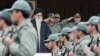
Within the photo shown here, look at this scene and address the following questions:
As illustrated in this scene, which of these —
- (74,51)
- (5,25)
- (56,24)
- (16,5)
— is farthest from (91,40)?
(56,24)

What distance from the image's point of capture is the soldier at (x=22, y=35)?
348 inches

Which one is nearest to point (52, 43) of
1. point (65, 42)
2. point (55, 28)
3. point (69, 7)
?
point (65, 42)

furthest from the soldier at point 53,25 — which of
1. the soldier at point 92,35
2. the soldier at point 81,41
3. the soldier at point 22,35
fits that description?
the soldier at point 22,35

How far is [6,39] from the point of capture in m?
9.09

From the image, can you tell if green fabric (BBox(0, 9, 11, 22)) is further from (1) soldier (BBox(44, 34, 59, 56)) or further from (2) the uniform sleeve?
(1) soldier (BBox(44, 34, 59, 56))

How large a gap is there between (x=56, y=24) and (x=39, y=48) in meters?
3.54

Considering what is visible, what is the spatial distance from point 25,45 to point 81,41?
4.32m

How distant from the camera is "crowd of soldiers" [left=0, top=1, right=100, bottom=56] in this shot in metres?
8.89

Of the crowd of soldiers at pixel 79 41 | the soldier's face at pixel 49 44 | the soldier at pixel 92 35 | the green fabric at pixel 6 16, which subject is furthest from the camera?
the soldier's face at pixel 49 44

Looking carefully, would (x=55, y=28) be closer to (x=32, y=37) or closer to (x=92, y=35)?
(x=92, y=35)

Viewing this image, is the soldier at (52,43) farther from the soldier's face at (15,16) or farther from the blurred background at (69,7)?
the blurred background at (69,7)

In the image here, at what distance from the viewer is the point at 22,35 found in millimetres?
8930

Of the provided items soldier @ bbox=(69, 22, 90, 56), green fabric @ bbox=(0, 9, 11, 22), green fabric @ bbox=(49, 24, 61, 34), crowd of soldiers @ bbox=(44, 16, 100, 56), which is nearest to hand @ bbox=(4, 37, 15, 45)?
green fabric @ bbox=(0, 9, 11, 22)

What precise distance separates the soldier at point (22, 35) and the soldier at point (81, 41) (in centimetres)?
351
